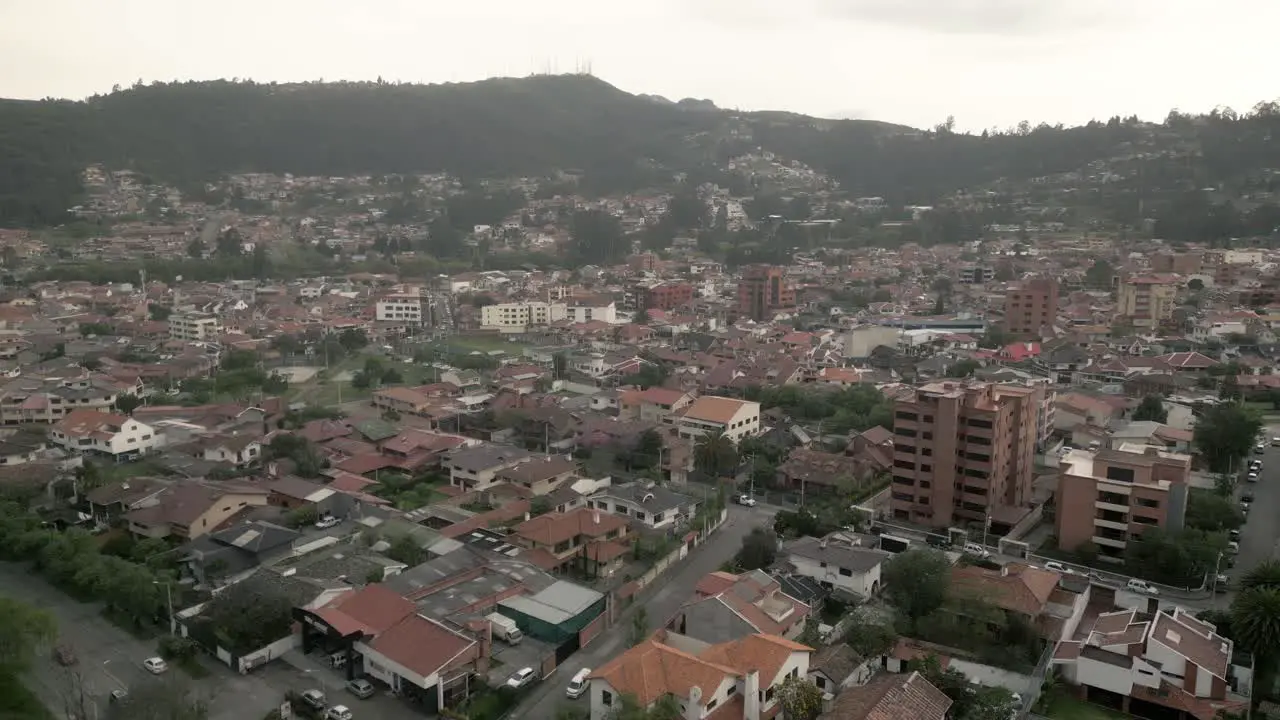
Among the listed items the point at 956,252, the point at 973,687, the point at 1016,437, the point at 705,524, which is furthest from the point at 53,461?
the point at 956,252

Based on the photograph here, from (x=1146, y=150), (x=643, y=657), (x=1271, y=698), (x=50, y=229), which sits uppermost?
(x=1146, y=150)

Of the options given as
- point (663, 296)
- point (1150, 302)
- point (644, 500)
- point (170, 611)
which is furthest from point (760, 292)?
point (170, 611)

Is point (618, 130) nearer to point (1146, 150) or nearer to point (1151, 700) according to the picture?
point (1146, 150)

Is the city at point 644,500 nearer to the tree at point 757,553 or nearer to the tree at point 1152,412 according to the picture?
the tree at point 757,553

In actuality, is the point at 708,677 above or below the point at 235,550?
above

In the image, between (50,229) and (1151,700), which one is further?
(50,229)

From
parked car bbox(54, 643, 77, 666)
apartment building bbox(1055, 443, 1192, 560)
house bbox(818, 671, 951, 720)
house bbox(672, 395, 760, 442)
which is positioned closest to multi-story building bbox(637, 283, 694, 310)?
house bbox(672, 395, 760, 442)

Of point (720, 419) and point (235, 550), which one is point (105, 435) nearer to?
point (235, 550)

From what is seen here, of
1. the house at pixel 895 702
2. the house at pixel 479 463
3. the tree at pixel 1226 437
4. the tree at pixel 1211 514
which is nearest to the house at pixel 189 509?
the house at pixel 479 463
